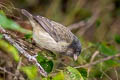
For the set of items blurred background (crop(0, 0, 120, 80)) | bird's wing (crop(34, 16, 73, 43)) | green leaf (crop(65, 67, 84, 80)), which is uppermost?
blurred background (crop(0, 0, 120, 80))

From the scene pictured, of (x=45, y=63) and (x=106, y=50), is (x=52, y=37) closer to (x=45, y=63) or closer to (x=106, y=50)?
(x=45, y=63)

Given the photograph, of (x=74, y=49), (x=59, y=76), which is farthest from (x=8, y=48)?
(x=59, y=76)

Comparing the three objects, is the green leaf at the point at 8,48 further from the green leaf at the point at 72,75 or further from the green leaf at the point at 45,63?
the green leaf at the point at 72,75

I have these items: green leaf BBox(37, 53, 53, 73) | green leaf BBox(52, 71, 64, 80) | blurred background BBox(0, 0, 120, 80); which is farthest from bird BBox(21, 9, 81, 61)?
blurred background BBox(0, 0, 120, 80)

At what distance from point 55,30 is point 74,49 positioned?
304 mm

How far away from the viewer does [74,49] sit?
4.23m

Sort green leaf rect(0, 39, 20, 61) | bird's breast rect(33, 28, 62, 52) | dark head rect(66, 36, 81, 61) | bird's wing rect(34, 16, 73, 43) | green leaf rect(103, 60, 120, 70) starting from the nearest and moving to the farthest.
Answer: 1. bird's breast rect(33, 28, 62, 52)
2. bird's wing rect(34, 16, 73, 43)
3. dark head rect(66, 36, 81, 61)
4. green leaf rect(103, 60, 120, 70)
5. green leaf rect(0, 39, 20, 61)

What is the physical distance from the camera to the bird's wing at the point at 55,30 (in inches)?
162

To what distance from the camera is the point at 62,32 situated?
422cm

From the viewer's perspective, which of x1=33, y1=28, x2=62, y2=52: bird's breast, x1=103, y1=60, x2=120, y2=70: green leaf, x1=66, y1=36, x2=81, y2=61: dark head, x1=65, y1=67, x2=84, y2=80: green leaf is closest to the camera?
x1=65, y1=67, x2=84, y2=80: green leaf

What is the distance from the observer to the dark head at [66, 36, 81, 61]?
4223 mm

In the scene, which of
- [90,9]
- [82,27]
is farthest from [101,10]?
[82,27]

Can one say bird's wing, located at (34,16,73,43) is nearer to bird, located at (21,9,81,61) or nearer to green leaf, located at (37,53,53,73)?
bird, located at (21,9,81,61)

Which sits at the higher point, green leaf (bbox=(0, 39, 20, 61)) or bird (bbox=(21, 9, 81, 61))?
green leaf (bbox=(0, 39, 20, 61))
